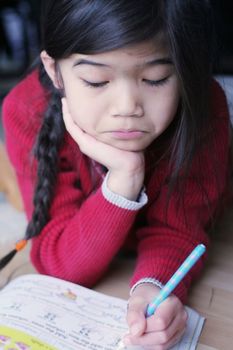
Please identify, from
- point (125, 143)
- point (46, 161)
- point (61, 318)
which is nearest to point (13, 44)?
point (46, 161)

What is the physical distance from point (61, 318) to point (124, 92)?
28 cm

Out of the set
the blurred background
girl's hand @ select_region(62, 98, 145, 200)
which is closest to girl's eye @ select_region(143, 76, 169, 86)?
girl's hand @ select_region(62, 98, 145, 200)

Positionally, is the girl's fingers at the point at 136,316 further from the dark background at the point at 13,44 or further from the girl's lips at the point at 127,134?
the dark background at the point at 13,44

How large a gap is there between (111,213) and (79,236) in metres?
0.07

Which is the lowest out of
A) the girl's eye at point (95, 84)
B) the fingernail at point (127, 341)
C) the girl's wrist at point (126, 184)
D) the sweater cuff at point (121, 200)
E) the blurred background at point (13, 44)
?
the blurred background at point (13, 44)

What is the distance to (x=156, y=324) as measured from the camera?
0.55 meters

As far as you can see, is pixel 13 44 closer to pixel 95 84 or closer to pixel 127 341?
pixel 95 84

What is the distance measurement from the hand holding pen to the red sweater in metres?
0.06

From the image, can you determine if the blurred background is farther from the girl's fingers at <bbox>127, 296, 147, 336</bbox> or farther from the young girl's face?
the girl's fingers at <bbox>127, 296, 147, 336</bbox>

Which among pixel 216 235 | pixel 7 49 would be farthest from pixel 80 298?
pixel 7 49

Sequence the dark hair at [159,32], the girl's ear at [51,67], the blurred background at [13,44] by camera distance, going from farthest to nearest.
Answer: the blurred background at [13,44], the girl's ear at [51,67], the dark hair at [159,32]

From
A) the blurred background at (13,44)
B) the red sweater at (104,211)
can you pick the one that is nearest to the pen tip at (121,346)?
the red sweater at (104,211)

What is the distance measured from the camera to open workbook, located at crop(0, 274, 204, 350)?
0.56 m

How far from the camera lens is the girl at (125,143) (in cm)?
56
